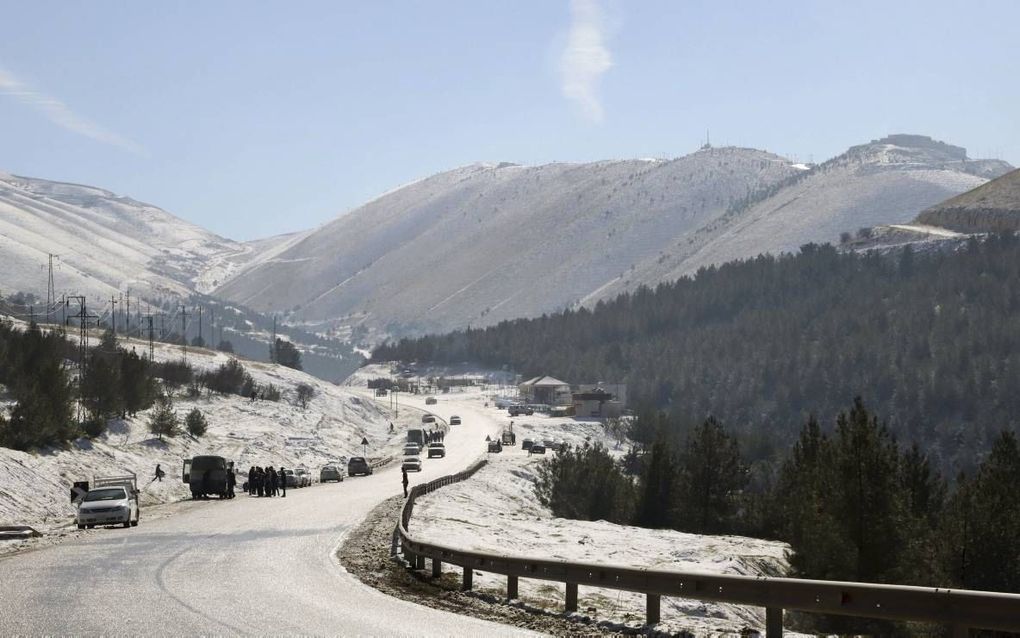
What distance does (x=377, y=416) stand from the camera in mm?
175750

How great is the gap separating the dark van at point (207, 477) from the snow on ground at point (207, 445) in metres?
1.83

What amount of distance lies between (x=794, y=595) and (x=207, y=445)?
2822 inches

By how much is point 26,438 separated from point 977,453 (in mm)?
154937

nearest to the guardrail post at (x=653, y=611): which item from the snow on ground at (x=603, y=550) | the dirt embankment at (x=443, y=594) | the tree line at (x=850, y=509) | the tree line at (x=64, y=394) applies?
the snow on ground at (x=603, y=550)

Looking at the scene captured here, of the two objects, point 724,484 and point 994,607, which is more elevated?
point 994,607

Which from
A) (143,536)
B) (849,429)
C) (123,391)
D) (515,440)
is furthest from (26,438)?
(515,440)

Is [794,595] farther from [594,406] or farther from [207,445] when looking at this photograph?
[594,406]

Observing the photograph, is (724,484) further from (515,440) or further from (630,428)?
(630,428)

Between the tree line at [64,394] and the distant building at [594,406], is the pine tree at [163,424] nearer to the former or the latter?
the tree line at [64,394]

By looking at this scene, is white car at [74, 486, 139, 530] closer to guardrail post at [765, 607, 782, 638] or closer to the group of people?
the group of people

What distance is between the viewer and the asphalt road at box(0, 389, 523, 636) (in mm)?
15625

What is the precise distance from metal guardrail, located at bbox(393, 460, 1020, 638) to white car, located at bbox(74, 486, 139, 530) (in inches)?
766

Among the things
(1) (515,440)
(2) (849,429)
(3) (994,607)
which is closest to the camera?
(3) (994,607)

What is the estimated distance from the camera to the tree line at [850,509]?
38.5m
